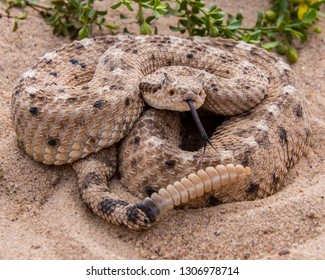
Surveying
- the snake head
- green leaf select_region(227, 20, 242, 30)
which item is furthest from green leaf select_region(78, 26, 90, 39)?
green leaf select_region(227, 20, 242, 30)

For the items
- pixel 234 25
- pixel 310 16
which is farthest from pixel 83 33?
pixel 310 16

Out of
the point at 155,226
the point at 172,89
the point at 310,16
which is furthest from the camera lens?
the point at 310,16

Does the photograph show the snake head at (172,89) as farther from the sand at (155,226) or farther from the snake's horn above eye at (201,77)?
the sand at (155,226)

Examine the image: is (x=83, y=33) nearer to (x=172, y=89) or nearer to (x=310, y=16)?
(x=172, y=89)

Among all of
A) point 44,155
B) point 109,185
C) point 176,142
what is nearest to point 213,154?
point 176,142

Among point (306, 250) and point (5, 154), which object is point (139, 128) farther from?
point (306, 250)

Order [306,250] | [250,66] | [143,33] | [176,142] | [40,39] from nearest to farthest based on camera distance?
1. [306,250]
2. [176,142]
3. [250,66]
4. [143,33]
5. [40,39]
